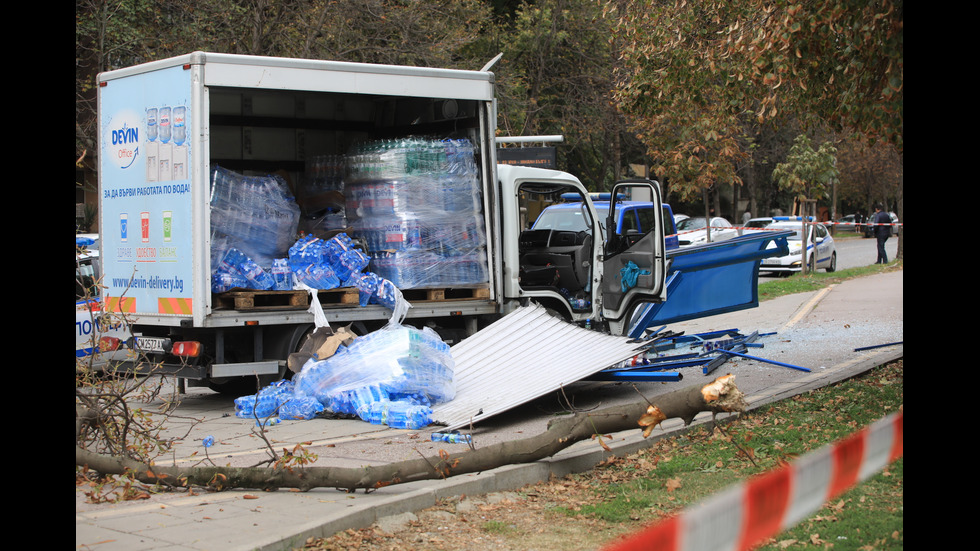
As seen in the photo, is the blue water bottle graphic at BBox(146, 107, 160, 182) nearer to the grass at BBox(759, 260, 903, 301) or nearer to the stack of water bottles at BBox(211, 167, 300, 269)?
the stack of water bottles at BBox(211, 167, 300, 269)

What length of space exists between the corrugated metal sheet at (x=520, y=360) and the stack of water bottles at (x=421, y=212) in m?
0.84

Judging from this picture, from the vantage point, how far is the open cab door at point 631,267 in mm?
10305

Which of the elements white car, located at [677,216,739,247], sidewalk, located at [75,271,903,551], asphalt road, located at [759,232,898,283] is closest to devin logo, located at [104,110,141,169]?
sidewalk, located at [75,271,903,551]

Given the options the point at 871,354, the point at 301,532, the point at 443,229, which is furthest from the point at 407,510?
the point at 871,354

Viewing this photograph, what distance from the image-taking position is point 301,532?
4.48m

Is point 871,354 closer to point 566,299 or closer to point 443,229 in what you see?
point 566,299

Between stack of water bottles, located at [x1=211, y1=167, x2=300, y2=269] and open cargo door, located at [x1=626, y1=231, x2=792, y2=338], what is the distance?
13.6 feet

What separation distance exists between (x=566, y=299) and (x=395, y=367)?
3312mm

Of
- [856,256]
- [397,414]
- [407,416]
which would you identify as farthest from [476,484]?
[856,256]

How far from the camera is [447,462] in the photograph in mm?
5430

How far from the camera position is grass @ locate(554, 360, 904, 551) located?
4.65 metres

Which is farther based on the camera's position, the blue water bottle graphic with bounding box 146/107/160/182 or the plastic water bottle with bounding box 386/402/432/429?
the blue water bottle graphic with bounding box 146/107/160/182

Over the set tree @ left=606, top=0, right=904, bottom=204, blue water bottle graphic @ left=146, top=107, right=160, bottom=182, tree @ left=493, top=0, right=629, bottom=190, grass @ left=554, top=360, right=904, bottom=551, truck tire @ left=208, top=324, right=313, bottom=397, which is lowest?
grass @ left=554, top=360, right=904, bottom=551

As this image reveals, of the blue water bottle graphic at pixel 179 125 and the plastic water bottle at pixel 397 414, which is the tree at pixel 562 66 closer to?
the blue water bottle graphic at pixel 179 125
